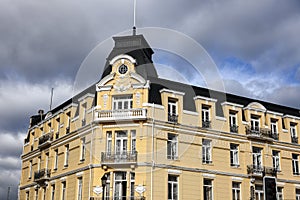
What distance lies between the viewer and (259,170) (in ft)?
115

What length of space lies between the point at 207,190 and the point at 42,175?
15506 mm

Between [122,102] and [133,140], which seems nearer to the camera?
[133,140]

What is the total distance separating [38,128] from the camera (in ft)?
140

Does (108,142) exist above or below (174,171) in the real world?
above

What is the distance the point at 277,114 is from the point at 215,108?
22.5ft

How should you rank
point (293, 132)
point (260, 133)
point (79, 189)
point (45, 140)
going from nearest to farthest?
point (79, 189) < point (260, 133) < point (293, 132) < point (45, 140)

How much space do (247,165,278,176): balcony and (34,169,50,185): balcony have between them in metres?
17.7

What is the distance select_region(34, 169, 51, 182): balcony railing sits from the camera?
38.1m

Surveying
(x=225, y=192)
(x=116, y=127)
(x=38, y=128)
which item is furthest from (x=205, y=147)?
(x=38, y=128)

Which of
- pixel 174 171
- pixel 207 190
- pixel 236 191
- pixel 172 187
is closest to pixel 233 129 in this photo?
pixel 236 191

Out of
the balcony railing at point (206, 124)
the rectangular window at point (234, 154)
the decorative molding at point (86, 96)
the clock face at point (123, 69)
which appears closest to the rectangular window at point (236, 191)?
the rectangular window at point (234, 154)

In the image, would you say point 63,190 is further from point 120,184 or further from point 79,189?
point 120,184

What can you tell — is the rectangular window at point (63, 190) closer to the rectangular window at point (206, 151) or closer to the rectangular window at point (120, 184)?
the rectangular window at point (120, 184)

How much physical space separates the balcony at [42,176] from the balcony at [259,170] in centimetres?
1765
